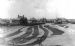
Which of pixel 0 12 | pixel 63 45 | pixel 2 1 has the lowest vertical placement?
pixel 63 45

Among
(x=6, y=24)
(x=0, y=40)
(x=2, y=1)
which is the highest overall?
(x=2, y=1)

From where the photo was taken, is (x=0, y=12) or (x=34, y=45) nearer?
(x=34, y=45)

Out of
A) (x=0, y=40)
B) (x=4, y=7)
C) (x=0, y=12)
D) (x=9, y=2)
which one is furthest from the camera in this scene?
(x=9, y=2)

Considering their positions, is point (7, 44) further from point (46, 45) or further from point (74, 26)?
point (74, 26)

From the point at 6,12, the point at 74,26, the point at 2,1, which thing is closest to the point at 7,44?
the point at 6,12

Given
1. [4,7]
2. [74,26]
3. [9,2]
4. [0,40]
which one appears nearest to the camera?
[0,40]

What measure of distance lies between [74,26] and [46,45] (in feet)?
30.8

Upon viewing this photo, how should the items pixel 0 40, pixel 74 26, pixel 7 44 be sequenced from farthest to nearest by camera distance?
pixel 74 26
pixel 0 40
pixel 7 44

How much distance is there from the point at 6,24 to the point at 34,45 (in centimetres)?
394

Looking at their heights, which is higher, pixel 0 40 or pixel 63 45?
pixel 0 40

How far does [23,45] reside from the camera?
7.34 meters

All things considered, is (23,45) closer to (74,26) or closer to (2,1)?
(2,1)

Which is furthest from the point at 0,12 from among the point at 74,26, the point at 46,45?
the point at 74,26

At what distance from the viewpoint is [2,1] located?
8539 millimetres
